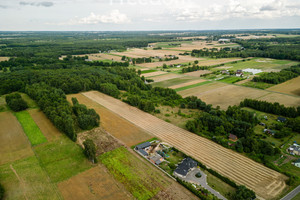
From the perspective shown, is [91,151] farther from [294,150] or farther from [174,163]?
[294,150]

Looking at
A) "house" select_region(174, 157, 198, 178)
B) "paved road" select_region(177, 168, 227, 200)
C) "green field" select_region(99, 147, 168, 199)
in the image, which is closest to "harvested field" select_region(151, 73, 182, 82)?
"green field" select_region(99, 147, 168, 199)

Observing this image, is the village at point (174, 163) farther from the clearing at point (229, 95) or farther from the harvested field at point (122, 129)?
the clearing at point (229, 95)

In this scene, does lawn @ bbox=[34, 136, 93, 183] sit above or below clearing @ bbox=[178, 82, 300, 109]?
below

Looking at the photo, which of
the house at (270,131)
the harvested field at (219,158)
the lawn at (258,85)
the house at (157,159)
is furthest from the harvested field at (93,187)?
the lawn at (258,85)

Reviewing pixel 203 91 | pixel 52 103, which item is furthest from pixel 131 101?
pixel 203 91

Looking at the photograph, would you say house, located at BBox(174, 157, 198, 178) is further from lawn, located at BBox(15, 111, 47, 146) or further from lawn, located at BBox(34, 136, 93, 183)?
lawn, located at BBox(15, 111, 47, 146)

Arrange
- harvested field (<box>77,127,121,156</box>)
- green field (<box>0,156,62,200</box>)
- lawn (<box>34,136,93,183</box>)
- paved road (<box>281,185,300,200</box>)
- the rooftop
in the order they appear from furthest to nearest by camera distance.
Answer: harvested field (<box>77,127,121,156</box>) → lawn (<box>34,136,93,183</box>) → the rooftop → green field (<box>0,156,62,200</box>) → paved road (<box>281,185,300,200</box>)

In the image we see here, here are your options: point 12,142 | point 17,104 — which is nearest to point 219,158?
point 12,142

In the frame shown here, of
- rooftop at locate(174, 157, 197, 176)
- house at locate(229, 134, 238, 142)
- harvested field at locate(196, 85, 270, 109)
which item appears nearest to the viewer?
rooftop at locate(174, 157, 197, 176)
